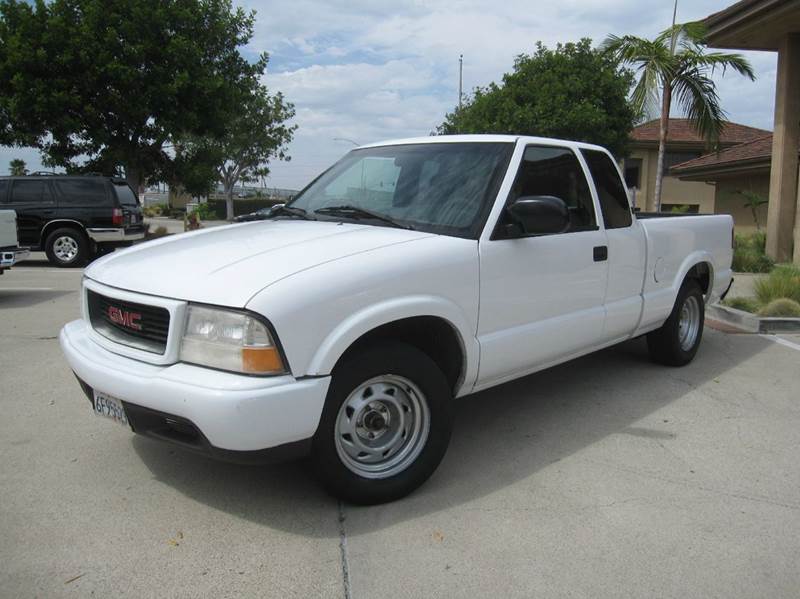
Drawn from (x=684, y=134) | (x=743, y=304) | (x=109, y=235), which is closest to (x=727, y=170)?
(x=684, y=134)

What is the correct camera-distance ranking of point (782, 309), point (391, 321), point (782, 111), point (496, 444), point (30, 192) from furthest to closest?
point (30, 192), point (782, 111), point (782, 309), point (496, 444), point (391, 321)

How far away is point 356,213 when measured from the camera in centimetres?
395

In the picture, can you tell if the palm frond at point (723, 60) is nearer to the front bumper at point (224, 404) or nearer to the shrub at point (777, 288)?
the shrub at point (777, 288)

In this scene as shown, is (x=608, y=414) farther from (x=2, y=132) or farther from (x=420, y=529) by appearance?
(x=2, y=132)

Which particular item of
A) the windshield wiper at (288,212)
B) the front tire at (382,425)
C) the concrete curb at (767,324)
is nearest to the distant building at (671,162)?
the concrete curb at (767,324)

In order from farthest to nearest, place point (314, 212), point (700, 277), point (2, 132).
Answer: point (2, 132), point (700, 277), point (314, 212)

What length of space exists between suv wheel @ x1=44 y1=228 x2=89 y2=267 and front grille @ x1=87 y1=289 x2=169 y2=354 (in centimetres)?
1143

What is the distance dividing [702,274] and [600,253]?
7.42ft

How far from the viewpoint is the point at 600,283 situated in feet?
15.0

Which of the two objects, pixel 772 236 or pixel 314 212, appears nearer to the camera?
pixel 314 212

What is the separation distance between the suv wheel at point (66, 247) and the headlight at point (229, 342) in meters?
12.4

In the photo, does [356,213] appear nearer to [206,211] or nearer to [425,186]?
[425,186]

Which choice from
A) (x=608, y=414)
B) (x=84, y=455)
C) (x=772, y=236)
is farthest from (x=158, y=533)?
(x=772, y=236)

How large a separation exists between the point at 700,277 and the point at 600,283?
2.27 metres
